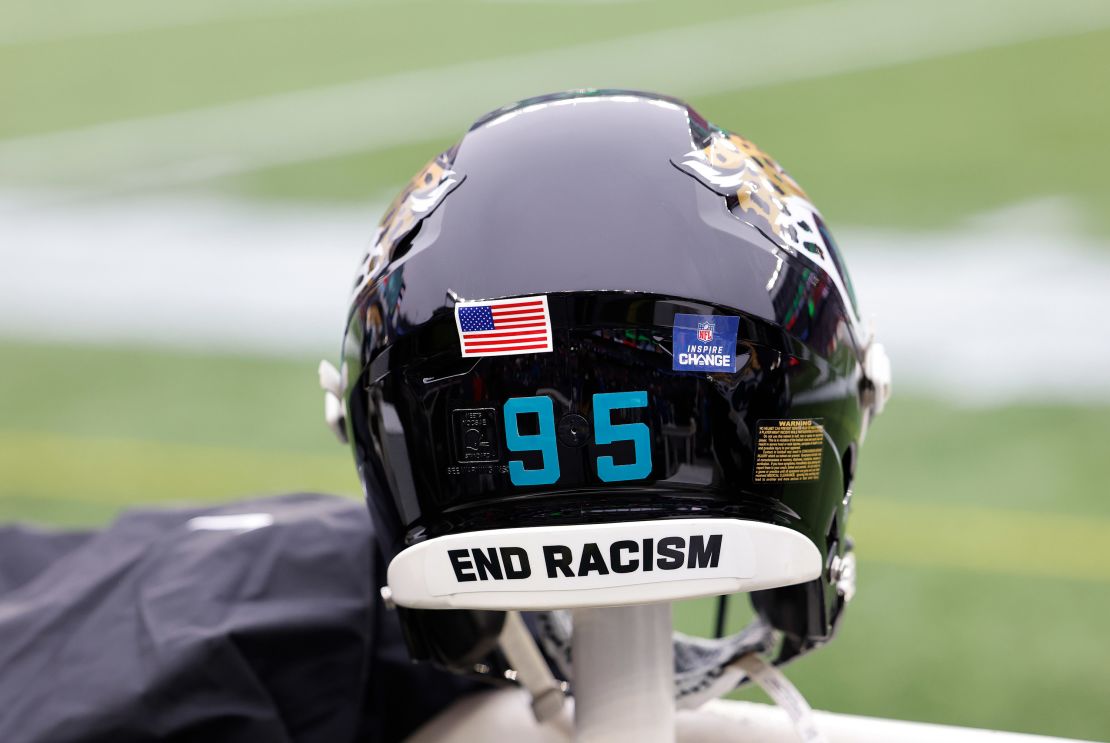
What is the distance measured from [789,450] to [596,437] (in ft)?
0.50

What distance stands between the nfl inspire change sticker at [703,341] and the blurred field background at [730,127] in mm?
1221

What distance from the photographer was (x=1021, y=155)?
3.95 meters

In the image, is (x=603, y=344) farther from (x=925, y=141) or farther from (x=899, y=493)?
(x=925, y=141)

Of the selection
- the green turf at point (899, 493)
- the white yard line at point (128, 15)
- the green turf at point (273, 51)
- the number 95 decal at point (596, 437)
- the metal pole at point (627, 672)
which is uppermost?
the white yard line at point (128, 15)

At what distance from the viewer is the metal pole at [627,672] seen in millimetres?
1057

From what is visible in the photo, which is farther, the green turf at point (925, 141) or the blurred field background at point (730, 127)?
the green turf at point (925, 141)

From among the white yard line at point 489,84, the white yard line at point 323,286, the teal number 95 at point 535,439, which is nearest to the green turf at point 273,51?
the white yard line at point 489,84

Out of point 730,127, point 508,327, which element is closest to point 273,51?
point 730,127

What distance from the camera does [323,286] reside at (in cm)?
340

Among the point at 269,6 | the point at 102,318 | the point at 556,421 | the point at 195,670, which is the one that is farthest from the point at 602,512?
the point at 269,6

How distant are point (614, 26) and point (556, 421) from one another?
16.7ft

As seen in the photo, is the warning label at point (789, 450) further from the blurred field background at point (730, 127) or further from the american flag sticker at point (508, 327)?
the blurred field background at point (730, 127)

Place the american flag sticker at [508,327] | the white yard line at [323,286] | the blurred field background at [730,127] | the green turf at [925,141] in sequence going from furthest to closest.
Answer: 1. the green turf at [925,141]
2. the white yard line at [323,286]
3. the blurred field background at [730,127]
4. the american flag sticker at [508,327]

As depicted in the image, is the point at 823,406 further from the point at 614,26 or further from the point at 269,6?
the point at 269,6
